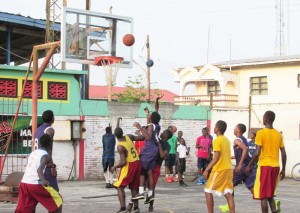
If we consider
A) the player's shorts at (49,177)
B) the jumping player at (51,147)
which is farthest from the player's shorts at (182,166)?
the player's shorts at (49,177)

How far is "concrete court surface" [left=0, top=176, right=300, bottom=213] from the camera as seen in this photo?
13234 mm

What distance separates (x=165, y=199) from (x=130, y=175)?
11.2 ft

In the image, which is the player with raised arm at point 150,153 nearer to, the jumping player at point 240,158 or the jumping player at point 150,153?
the jumping player at point 150,153

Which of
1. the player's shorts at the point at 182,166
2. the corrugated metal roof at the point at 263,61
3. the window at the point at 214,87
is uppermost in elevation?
the corrugated metal roof at the point at 263,61

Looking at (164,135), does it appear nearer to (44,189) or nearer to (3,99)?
(44,189)

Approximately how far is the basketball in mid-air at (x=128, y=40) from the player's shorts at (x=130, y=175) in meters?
3.97

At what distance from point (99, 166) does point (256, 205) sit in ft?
26.3

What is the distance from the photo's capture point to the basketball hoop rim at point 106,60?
15.2 meters

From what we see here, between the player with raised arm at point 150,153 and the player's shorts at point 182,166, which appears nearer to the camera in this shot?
the player with raised arm at point 150,153

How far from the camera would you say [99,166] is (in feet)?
69.3

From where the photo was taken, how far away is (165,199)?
1530 centimetres

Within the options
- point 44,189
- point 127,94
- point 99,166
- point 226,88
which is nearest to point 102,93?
point 127,94

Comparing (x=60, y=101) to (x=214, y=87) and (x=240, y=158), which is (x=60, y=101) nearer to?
(x=240, y=158)

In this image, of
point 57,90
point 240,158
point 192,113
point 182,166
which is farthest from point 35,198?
point 192,113
